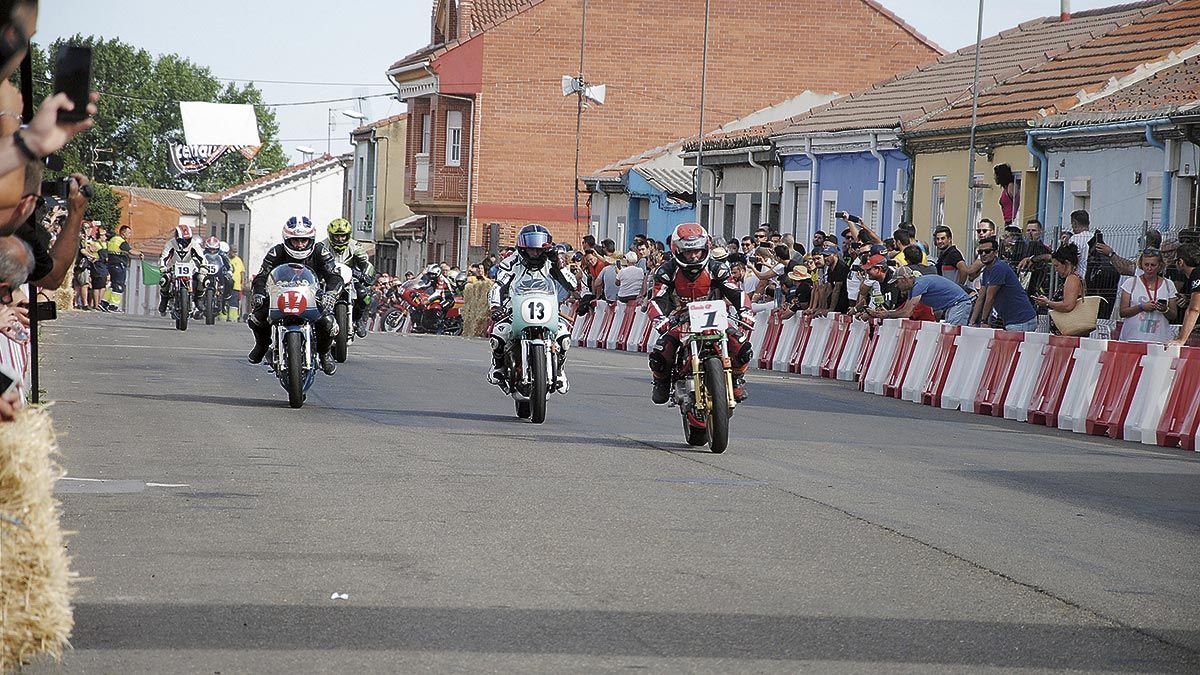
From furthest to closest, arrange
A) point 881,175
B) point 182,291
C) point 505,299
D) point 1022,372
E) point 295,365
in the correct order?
point 881,175, point 182,291, point 1022,372, point 505,299, point 295,365

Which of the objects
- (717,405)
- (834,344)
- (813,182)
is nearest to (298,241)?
(717,405)

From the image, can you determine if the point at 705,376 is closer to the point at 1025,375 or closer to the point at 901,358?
the point at 1025,375

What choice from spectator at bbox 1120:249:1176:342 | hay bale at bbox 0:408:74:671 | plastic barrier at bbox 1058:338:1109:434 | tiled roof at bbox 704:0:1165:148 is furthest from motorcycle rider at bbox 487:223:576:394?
tiled roof at bbox 704:0:1165:148

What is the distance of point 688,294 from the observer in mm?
15359

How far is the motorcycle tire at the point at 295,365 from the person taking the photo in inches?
683

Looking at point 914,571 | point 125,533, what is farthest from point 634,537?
point 125,533

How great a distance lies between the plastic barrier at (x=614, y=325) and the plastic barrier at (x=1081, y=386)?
59.5ft

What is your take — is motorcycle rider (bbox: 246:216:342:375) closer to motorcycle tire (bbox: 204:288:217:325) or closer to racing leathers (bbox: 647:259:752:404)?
racing leathers (bbox: 647:259:752:404)

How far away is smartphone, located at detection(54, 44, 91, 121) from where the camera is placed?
219 inches

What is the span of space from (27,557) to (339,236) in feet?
60.7

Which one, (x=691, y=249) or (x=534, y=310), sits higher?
(x=691, y=249)

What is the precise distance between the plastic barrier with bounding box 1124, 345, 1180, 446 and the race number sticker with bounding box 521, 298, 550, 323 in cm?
504

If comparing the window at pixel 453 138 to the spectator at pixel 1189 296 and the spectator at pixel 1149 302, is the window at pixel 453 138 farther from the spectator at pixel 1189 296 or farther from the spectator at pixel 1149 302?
the spectator at pixel 1189 296

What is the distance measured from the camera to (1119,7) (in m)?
43.0
